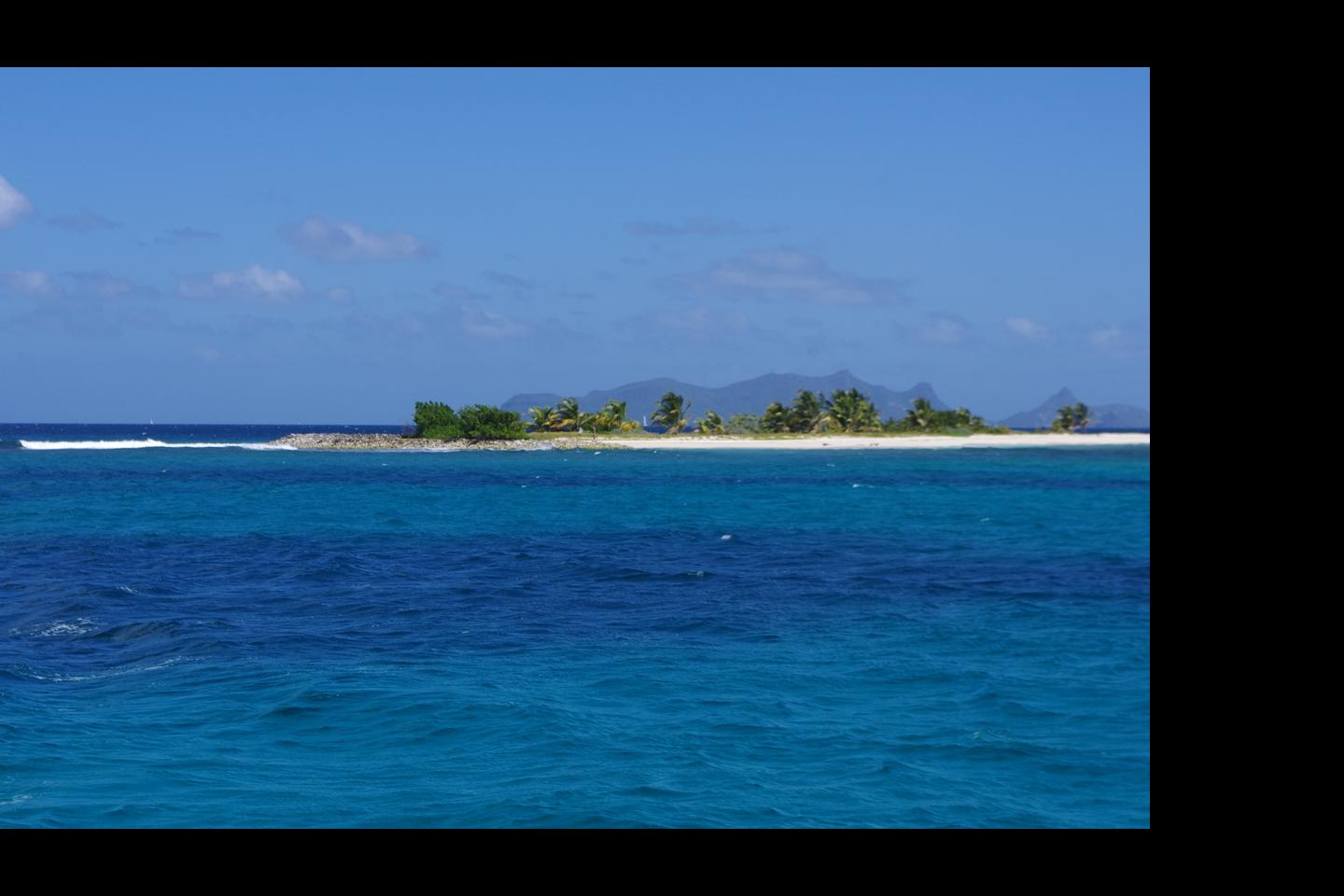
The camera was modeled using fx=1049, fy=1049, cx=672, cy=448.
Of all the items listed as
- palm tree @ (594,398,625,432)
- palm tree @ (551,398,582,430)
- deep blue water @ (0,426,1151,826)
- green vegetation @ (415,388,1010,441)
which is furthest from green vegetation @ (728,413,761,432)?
deep blue water @ (0,426,1151,826)

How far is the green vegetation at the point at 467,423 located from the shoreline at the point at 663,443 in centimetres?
130

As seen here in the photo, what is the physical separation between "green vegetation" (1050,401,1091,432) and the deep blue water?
356 feet

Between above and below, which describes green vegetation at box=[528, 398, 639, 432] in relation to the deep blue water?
above

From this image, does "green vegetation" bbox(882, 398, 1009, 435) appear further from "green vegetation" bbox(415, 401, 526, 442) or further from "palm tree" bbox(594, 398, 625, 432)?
"green vegetation" bbox(415, 401, 526, 442)

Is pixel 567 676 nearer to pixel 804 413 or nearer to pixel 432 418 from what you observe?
pixel 432 418

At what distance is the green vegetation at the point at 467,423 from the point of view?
99.8 m

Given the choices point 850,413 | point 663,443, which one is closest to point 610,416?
point 663,443

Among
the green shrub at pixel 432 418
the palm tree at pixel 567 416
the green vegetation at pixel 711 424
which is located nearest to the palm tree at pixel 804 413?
the green vegetation at pixel 711 424

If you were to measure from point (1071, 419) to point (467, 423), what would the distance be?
268 feet

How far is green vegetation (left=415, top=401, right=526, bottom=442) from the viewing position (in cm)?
9981
